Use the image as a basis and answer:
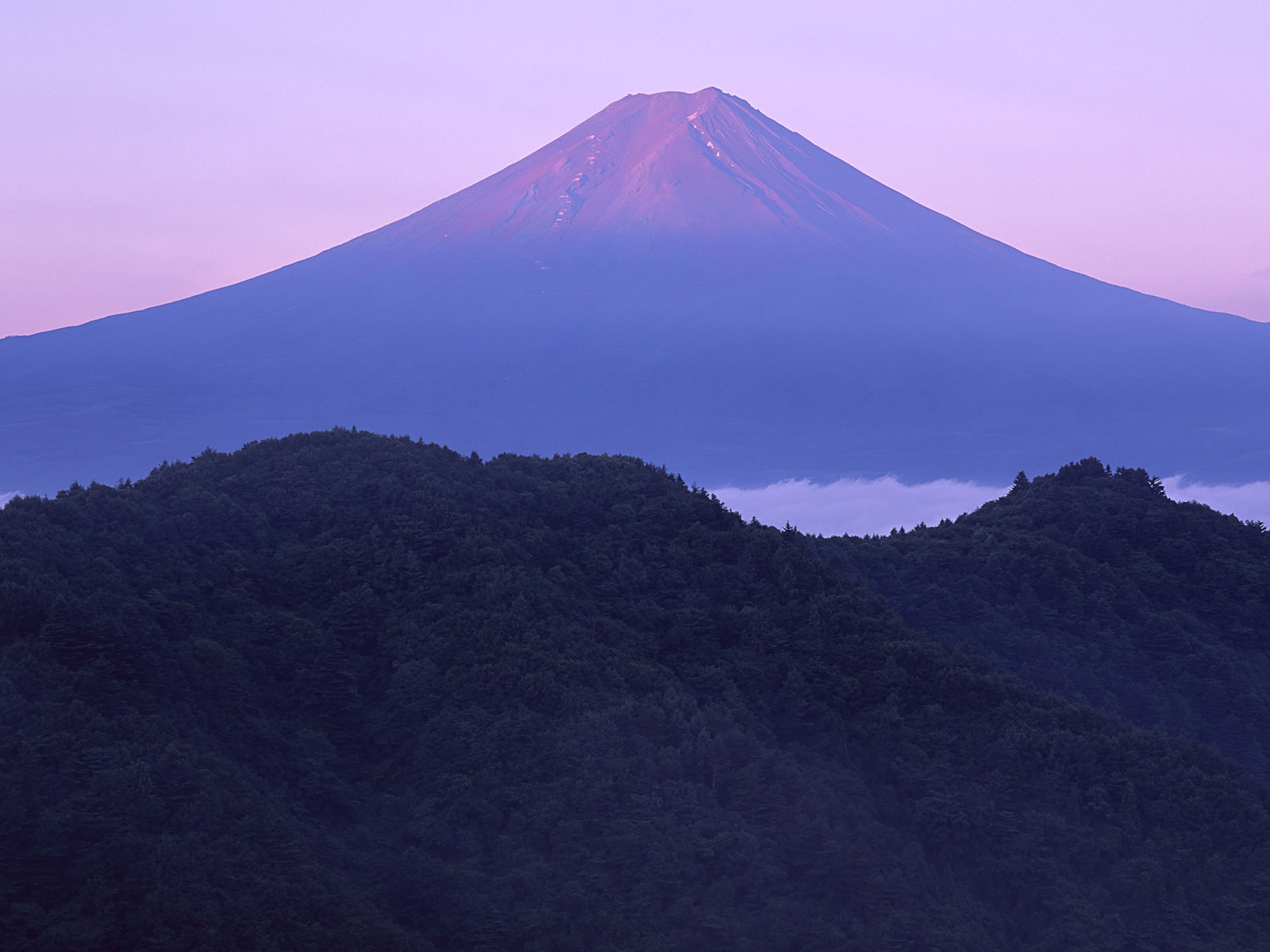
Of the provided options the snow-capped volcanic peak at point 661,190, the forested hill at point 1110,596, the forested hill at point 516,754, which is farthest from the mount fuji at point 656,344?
the forested hill at point 516,754


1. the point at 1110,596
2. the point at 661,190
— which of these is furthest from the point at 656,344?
the point at 1110,596

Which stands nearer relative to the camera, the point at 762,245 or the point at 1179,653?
the point at 1179,653

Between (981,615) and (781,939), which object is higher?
(981,615)

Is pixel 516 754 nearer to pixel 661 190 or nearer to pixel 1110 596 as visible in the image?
pixel 1110 596

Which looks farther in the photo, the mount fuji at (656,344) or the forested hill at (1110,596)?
the mount fuji at (656,344)

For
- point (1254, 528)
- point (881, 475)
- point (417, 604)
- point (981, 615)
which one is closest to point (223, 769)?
point (417, 604)

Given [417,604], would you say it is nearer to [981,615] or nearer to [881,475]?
[981,615]

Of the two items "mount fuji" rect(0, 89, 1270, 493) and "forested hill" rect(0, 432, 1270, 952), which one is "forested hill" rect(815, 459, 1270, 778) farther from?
"mount fuji" rect(0, 89, 1270, 493)

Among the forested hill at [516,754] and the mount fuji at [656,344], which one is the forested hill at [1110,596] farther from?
the mount fuji at [656,344]
